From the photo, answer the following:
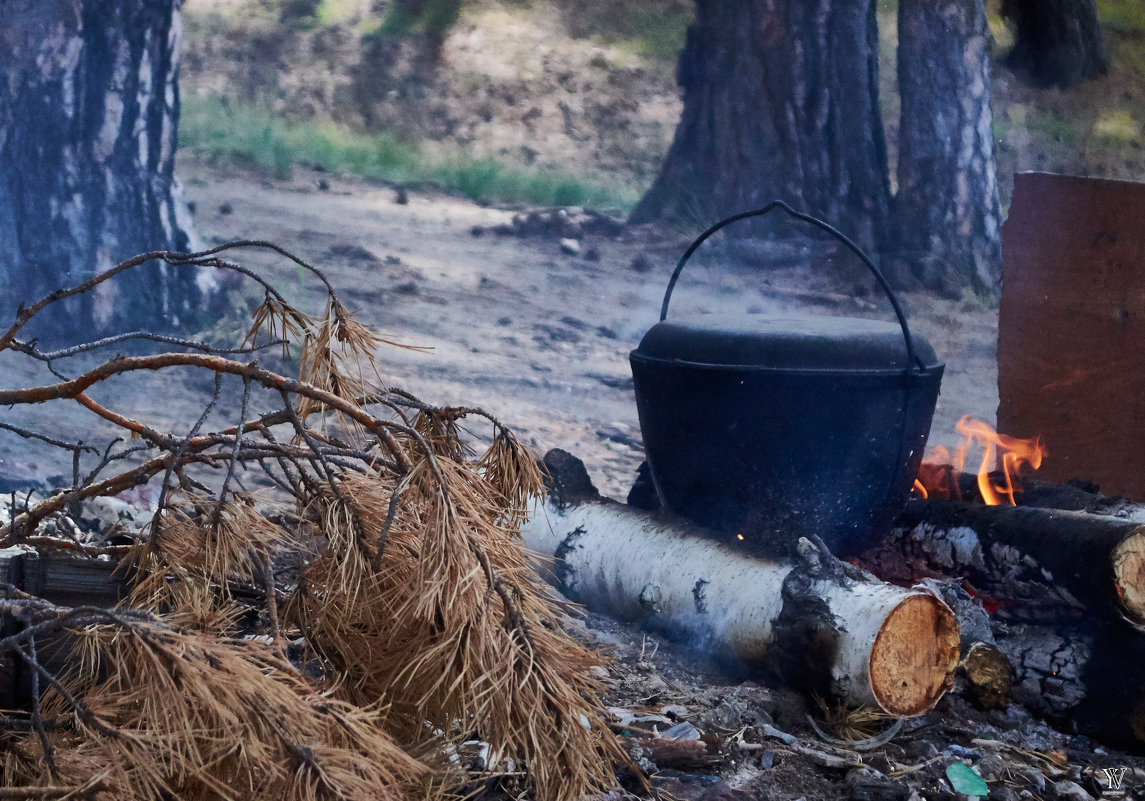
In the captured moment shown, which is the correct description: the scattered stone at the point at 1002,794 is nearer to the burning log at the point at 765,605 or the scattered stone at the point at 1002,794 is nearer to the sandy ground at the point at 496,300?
the burning log at the point at 765,605

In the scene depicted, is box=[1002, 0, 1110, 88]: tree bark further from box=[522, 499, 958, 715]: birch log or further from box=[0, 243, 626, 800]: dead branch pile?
box=[0, 243, 626, 800]: dead branch pile

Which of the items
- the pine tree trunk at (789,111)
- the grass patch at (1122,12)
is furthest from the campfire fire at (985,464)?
the grass patch at (1122,12)

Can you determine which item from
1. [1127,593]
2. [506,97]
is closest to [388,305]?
[506,97]

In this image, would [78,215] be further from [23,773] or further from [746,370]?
[23,773]

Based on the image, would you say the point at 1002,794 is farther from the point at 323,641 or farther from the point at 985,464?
the point at 985,464

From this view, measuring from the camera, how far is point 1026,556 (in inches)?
105

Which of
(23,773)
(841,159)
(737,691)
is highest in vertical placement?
(841,159)

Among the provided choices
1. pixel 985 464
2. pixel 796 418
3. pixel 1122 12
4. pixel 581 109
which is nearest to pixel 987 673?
pixel 796 418

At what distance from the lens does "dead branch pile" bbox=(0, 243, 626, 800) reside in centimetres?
118

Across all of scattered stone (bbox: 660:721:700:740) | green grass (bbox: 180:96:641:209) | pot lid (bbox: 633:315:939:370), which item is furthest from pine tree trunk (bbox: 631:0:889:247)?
scattered stone (bbox: 660:721:700:740)

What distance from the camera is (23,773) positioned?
1367 millimetres

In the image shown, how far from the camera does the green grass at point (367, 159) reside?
5137mm

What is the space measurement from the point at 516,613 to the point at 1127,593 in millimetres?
1809

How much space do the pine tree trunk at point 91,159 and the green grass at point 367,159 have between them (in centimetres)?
22
